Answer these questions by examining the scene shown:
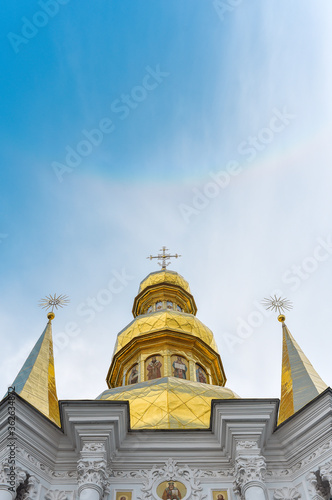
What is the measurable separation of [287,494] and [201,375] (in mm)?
12581

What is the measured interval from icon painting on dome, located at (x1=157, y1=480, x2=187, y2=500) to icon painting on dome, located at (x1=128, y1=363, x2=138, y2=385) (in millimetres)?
11162

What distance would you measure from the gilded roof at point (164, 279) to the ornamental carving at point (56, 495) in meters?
20.2

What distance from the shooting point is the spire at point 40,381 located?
19.0m

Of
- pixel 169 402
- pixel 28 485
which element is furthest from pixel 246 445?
pixel 28 485

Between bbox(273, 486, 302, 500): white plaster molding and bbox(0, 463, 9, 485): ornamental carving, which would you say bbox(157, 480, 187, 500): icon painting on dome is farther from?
bbox(0, 463, 9, 485): ornamental carving

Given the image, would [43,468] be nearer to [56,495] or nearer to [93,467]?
[56,495]

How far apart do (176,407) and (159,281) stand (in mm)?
15891

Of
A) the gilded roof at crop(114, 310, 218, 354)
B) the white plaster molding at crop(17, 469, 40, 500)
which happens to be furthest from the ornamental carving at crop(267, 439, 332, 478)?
the gilded roof at crop(114, 310, 218, 354)

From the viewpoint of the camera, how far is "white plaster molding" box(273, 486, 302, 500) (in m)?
15.4

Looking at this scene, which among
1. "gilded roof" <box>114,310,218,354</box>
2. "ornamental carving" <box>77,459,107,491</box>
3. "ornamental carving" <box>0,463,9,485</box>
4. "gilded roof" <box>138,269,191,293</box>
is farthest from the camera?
"gilded roof" <box>138,269,191,293</box>

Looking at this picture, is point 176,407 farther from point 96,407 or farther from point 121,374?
point 121,374

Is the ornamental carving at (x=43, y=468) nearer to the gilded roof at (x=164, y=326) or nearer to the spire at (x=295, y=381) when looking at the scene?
the spire at (x=295, y=381)

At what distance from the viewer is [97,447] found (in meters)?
15.7

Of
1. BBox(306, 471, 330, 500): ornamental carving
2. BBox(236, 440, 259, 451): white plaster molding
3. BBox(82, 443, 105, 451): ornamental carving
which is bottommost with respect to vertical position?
BBox(306, 471, 330, 500): ornamental carving
